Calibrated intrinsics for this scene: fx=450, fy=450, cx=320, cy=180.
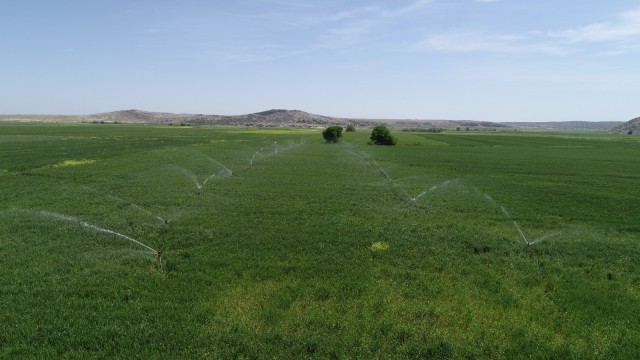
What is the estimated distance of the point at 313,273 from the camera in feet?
35.9

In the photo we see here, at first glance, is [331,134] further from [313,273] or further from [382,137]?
[313,273]

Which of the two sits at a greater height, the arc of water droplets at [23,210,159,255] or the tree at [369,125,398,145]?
the tree at [369,125,398,145]

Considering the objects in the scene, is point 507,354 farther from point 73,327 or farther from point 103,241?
point 103,241

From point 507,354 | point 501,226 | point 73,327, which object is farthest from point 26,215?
point 501,226

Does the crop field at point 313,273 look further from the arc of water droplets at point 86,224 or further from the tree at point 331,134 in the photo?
the tree at point 331,134

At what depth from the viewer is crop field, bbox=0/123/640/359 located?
7.86 m

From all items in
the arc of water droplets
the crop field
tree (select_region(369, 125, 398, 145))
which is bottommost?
the crop field

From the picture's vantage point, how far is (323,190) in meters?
22.7

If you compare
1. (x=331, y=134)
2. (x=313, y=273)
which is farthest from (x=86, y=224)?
(x=331, y=134)

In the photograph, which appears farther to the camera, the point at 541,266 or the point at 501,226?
the point at 501,226

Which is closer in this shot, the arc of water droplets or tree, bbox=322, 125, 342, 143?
the arc of water droplets

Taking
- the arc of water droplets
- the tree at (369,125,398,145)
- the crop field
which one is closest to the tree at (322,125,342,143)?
the tree at (369,125,398,145)

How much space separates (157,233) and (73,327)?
6116 millimetres

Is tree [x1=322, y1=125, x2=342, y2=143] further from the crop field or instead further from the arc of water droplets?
the arc of water droplets
